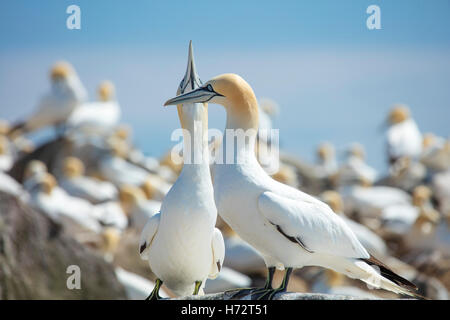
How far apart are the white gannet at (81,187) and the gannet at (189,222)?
25.8 feet

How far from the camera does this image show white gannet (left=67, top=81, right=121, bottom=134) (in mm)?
14053

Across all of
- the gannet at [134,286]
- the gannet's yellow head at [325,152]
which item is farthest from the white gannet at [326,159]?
the gannet at [134,286]

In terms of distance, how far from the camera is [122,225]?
429 inches

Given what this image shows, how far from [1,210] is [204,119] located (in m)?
2.47

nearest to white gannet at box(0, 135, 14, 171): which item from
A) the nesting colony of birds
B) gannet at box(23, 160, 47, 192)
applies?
the nesting colony of birds

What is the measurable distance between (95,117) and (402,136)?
540cm

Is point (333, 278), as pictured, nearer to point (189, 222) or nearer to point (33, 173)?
point (189, 222)

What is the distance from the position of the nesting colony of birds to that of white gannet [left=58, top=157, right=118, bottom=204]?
23 mm

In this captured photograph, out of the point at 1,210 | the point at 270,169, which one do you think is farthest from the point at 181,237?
the point at 270,169

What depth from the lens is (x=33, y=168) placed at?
12766 millimetres

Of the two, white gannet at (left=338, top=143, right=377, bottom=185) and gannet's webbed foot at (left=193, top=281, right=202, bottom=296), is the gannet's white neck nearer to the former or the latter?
gannet's webbed foot at (left=193, top=281, right=202, bottom=296)

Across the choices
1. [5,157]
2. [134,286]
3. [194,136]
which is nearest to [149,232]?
[194,136]

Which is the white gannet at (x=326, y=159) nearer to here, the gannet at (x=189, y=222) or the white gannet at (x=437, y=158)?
the white gannet at (x=437, y=158)
